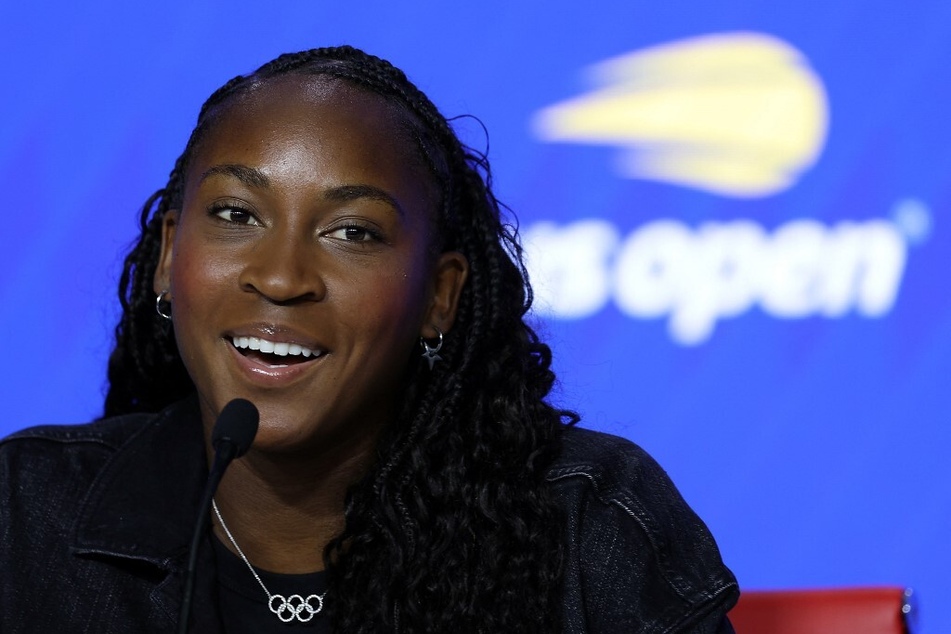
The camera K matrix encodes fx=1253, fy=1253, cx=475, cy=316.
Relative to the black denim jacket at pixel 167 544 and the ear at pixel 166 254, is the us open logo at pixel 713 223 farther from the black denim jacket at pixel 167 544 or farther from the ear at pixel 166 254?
the ear at pixel 166 254

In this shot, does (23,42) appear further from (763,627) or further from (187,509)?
(763,627)

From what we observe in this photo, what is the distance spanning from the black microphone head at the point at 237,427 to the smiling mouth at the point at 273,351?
242 mm

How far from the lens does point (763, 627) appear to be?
1519mm

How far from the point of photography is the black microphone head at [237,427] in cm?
102

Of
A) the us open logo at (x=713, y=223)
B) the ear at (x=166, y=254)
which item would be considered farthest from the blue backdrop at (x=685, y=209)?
the ear at (x=166, y=254)

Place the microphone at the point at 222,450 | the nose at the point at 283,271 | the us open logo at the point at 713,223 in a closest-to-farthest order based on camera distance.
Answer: the microphone at the point at 222,450, the nose at the point at 283,271, the us open logo at the point at 713,223

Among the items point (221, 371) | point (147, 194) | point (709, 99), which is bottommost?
point (221, 371)

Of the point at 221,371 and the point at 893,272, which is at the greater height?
the point at 893,272

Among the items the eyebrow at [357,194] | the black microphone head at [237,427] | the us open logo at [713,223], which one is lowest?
the black microphone head at [237,427]

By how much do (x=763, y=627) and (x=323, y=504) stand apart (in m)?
0.55

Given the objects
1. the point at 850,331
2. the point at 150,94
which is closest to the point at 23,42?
the point at 150,94

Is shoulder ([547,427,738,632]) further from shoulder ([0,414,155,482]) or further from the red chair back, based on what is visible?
shoulder ([0,414,155,482])

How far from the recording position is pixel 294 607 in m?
1.47

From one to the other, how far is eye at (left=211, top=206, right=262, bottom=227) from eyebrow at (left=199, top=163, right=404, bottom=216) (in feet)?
0.10
